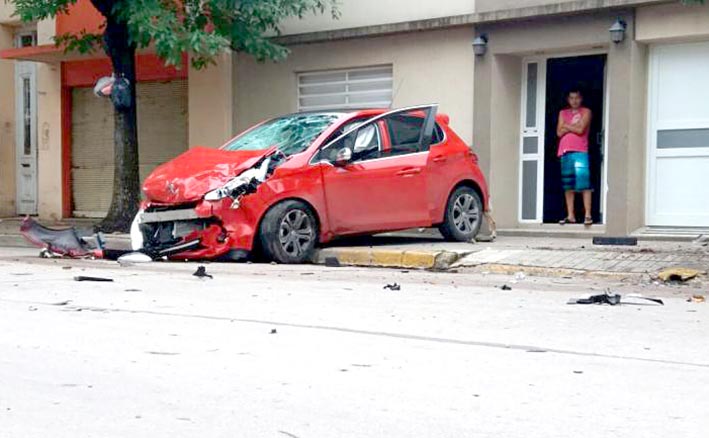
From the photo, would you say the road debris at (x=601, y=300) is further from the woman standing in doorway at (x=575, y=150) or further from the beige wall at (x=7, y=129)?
the beige wall at (x=7, y=129)

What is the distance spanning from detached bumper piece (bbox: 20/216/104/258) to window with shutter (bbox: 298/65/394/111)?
18.1 ft

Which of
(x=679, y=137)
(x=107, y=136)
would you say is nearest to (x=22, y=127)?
(x=107, y=136)

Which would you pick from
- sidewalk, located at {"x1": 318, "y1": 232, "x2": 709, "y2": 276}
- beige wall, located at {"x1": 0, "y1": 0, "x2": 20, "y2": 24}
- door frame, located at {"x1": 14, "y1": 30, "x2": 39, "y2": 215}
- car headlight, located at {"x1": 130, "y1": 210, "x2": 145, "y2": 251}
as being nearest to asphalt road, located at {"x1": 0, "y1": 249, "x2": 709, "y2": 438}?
sidewalk, located at {"x1": 318, "y1": 232, "x2": 709, "y2": 276}

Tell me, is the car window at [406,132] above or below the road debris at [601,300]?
above

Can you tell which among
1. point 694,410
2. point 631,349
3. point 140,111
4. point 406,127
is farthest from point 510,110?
point 694,410

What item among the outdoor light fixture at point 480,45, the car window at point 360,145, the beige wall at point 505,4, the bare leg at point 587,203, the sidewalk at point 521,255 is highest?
the beige wall at point 505,4

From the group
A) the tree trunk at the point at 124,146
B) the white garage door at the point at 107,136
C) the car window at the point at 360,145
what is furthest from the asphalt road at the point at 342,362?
the white garage door at the point at 107,136

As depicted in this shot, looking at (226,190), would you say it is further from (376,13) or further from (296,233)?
(376,13)

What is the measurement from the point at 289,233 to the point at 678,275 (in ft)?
13.8

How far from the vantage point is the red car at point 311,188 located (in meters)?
11.7

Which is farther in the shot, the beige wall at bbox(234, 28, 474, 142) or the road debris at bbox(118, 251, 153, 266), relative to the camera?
the beige wall at bbox(234, 28, 474, 142)

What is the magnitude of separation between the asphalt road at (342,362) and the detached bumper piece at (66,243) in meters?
3.07

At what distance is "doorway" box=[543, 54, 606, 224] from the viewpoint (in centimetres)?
1527

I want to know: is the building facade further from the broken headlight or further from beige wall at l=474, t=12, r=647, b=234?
the broken headlight
